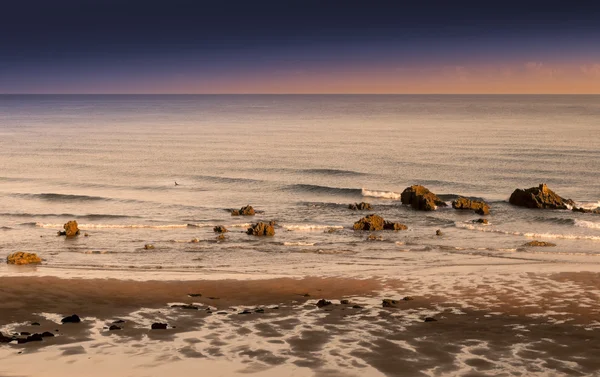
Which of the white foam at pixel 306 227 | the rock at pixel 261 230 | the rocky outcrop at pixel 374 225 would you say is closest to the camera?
the rock at pixel 261 230

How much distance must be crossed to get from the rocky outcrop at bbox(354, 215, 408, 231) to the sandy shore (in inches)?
355

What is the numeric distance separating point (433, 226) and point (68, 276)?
669 inches

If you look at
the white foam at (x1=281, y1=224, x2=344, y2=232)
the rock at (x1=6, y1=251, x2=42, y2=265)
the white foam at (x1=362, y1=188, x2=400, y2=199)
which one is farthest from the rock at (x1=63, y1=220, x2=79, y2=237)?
the white foam at (x1=362, y1=188, x2=400, y2=199)

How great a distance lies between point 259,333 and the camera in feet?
52.2

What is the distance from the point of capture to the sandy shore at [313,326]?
1352 cm

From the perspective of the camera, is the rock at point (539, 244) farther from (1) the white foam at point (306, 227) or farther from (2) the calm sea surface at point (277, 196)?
(1) the white foam at point (306, 227)

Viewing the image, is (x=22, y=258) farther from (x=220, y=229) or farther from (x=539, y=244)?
(x=539, y=244)

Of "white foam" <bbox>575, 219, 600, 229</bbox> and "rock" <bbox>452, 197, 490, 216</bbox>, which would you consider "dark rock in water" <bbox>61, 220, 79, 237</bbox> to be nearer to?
"rock" <bbox>452, 197, 490, 216</bbox>

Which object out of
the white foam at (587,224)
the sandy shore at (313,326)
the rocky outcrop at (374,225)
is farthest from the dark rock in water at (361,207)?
the sandy shore at (313,326)

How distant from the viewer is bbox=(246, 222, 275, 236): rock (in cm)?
3092

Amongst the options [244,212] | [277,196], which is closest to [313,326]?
[244,212]

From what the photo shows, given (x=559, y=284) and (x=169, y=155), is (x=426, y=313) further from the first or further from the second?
(x=169, y=155)

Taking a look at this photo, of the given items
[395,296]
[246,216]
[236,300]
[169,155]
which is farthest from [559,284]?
[169,155]

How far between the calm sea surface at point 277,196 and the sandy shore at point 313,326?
397 cm
